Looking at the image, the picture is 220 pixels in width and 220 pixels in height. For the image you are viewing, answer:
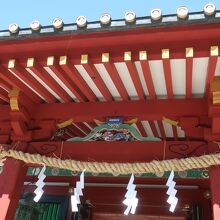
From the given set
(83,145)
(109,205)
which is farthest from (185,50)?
(109,205)

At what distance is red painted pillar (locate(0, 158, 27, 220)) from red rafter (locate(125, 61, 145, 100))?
1.80 metres

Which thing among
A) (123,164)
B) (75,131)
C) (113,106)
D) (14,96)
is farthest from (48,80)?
(75,131)

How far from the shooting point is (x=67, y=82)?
3.80 m

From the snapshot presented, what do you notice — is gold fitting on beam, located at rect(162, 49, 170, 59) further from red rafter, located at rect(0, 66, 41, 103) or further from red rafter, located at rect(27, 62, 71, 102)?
red rafter, located at rect(0, 66, 41, 103)

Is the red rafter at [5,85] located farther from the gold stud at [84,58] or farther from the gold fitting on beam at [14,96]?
the gold stud at [84,58]

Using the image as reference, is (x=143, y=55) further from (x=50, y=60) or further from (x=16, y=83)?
(x=16, y=83)

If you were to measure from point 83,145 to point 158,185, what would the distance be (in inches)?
65.1

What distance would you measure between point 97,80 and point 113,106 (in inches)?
24.0

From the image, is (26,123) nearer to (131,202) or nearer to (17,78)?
(17,78)

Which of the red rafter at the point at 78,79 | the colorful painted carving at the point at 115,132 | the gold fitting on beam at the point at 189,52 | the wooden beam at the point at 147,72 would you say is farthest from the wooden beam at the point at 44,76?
the gold fitting on beam at the point at 189,52

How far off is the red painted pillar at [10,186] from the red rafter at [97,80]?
4.69ft

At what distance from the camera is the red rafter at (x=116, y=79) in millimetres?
3359

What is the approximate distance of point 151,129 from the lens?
5.47 meters

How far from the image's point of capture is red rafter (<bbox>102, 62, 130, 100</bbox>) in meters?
3.36
